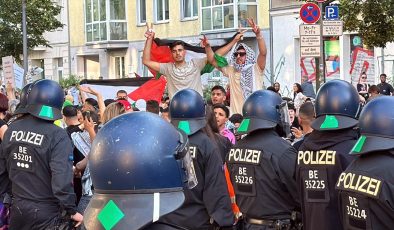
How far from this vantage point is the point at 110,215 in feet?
9.95

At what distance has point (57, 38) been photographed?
154 ft

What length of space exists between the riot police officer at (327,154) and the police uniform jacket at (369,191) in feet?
2.46

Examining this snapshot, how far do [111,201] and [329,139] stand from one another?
3.29 m

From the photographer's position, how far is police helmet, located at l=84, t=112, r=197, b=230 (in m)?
3.01

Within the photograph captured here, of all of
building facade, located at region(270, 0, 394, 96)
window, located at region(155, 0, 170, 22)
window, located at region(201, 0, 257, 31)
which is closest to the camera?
building facade, located at region(270, 0, 394, 96)

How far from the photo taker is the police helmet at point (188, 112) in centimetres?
681

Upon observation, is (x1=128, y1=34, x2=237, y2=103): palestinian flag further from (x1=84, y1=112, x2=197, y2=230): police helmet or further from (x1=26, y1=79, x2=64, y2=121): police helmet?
(x1=84, y1=112, x2=197, y2=230): police helmet

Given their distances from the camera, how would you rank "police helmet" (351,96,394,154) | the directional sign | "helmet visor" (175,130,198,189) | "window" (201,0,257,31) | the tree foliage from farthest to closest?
1. "window" (201,0,257,31)
2. the tree foliage
3. the directional sign
4. "police helmet" (351,96,394,154)
5. "helmet visor" (175,130,198,189)

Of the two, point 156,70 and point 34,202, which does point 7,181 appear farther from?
point 156,70

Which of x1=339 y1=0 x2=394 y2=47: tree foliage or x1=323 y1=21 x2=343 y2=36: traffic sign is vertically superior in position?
x1=339 y1=0 x2=394 y2=47: tree foliage

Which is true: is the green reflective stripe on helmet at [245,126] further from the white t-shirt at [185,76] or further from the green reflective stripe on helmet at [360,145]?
the white t-shirt at [185,76]

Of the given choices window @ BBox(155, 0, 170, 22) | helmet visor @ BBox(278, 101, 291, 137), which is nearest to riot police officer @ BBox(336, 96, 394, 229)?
helmet visor @ BBox(278, 101, 291, 137)

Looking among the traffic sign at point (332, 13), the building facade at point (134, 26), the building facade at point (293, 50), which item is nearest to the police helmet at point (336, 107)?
the traffic sign at point (332, 13)

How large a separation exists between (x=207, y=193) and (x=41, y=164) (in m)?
1.54
